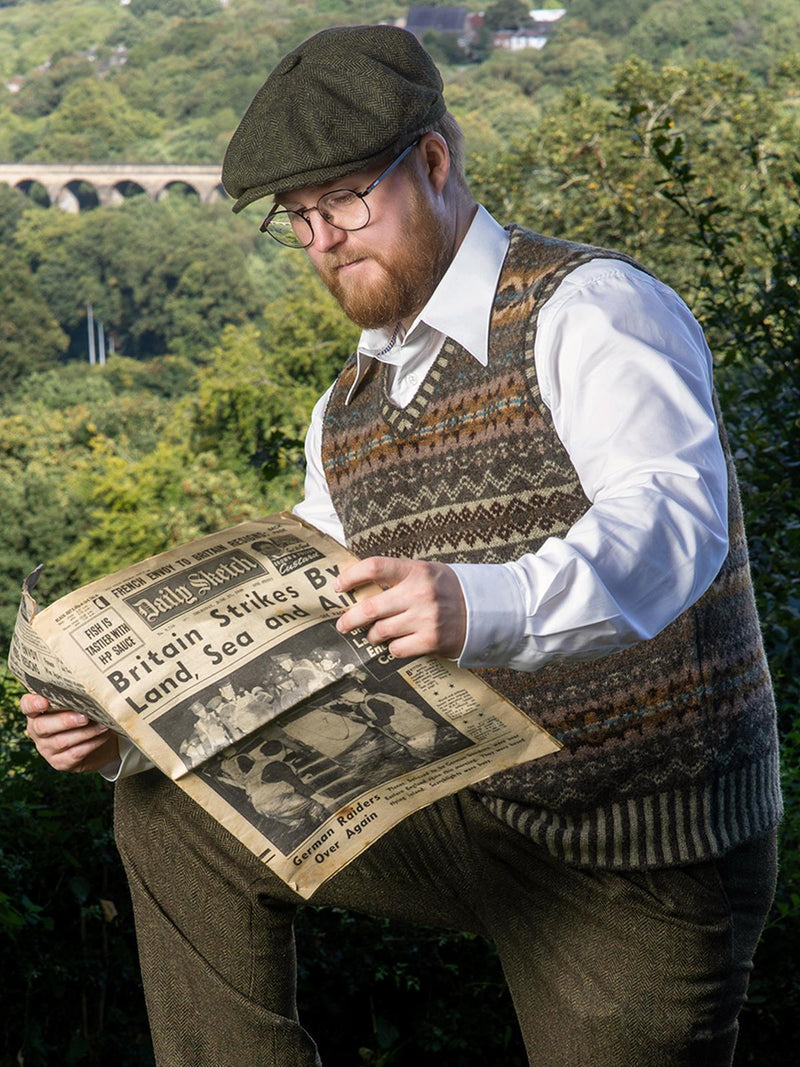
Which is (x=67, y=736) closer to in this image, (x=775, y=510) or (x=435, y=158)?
(x=435, y=158)

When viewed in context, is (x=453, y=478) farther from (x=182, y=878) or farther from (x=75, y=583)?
(x=75, y=583)

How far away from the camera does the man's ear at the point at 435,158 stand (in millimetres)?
1815

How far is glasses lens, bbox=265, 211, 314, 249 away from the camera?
5.99ft

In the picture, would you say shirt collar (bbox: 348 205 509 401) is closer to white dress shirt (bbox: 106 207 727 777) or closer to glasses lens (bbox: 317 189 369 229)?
white dress shirt (bbox: 106 207 727 777)

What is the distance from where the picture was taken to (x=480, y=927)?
75.4 inches

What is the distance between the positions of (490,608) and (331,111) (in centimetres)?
82

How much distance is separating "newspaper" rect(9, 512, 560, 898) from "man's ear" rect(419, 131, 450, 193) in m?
0.58

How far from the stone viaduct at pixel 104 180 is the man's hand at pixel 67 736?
7056 cm

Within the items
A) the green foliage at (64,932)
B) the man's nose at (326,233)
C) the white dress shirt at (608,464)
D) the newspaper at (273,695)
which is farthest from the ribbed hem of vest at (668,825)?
the green foliage at (64,932)

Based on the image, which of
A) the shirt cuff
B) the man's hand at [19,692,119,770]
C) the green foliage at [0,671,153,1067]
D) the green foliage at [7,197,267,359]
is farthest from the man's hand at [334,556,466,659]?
the green foliage at [7,197,267,359]

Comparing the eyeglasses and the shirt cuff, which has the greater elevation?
the eyeglasses

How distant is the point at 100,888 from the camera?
9.23 feet

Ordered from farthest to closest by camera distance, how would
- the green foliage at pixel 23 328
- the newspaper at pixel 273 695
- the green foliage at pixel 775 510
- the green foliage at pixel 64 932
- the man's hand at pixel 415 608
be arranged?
the green foliage at pixel 23 328, the green foliage at pixel 775 510, the green foliage at pixel 64 932, the newspaper at pixel 273 695, the man's hand at pixel 415 608

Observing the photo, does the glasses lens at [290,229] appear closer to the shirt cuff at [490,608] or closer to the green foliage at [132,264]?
the shirt cuff at [490,608]
